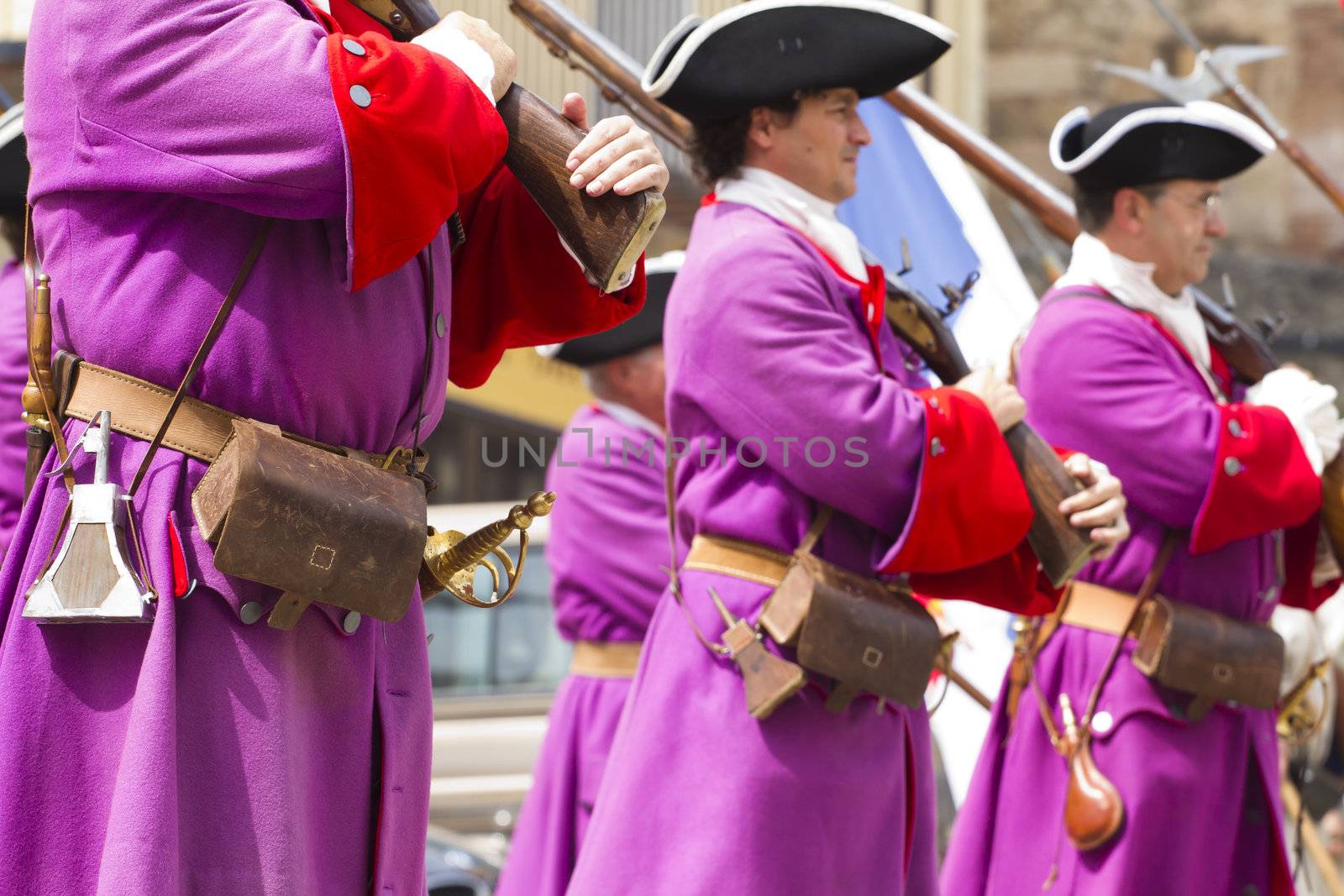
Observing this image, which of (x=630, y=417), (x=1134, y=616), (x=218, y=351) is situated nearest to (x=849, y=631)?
(x=1134, y=616)

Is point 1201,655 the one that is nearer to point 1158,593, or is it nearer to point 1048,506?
point 1158,593

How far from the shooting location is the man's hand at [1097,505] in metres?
3.92

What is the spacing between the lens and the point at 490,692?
27.3 feet

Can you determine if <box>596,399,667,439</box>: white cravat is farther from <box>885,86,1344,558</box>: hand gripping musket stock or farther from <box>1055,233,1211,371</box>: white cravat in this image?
<box>1055,233,1211,371</box>: white cravat

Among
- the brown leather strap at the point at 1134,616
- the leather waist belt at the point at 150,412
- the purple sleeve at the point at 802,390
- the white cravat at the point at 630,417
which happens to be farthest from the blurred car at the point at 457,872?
the leather waist belt at the point at 150,412

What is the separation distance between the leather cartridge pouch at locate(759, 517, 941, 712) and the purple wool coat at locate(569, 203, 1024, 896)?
7cm

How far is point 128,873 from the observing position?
2.39 m

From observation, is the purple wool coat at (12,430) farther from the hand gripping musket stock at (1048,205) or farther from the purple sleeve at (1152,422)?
the hand gripping musket stock at (1048,205)

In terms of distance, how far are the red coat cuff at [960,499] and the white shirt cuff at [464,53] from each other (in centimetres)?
134

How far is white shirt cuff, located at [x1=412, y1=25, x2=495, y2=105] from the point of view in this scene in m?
2.70

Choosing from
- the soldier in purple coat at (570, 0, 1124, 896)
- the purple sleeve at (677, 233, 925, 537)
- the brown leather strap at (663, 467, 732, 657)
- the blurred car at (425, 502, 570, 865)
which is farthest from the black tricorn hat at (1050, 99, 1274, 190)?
the blurred car at (425, 502, 570, 865)

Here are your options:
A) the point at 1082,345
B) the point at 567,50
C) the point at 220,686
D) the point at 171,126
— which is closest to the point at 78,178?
the point at 171,126

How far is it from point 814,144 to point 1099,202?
1248 mm

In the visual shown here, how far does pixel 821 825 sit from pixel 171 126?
6.14ft
